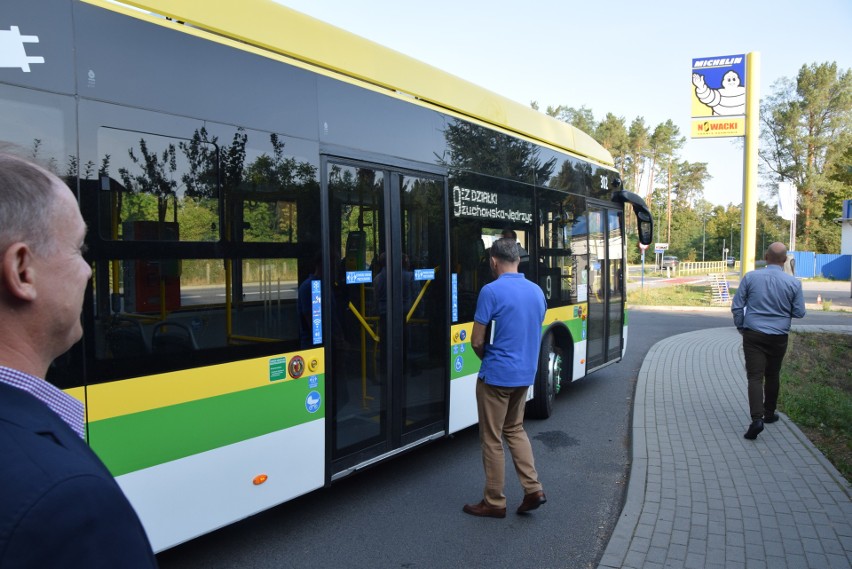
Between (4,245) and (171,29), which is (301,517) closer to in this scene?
(171,29)

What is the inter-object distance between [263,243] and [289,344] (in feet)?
2.30

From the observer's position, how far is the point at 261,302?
12.9ft

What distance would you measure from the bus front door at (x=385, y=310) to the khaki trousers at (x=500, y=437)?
764 mm

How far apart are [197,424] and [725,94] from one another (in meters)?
15.1

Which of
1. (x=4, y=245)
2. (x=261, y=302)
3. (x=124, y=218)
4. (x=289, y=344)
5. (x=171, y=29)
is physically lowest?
(x=289, y=344)

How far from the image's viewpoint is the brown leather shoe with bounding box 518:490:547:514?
15.4 feet

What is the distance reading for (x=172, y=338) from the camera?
11.3 ft

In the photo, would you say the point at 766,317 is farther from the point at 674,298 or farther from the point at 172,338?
the point at 674,298

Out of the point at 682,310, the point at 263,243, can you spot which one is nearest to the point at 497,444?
the point at 263,243

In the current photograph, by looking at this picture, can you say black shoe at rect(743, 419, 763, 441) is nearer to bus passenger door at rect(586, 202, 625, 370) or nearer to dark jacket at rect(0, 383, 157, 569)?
bus passenger door at rect(586, 202, 625, 370)

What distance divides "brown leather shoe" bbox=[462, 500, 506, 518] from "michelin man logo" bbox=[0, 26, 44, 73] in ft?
13.2

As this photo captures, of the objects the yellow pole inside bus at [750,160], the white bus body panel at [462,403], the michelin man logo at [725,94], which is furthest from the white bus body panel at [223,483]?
the michelin man logo at [725,94]

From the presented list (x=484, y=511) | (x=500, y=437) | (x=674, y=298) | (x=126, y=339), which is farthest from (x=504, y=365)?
(x=674, y=298)

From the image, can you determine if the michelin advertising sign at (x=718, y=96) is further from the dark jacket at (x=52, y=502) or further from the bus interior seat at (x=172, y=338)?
the dark jacket at (x=52, y=502)
